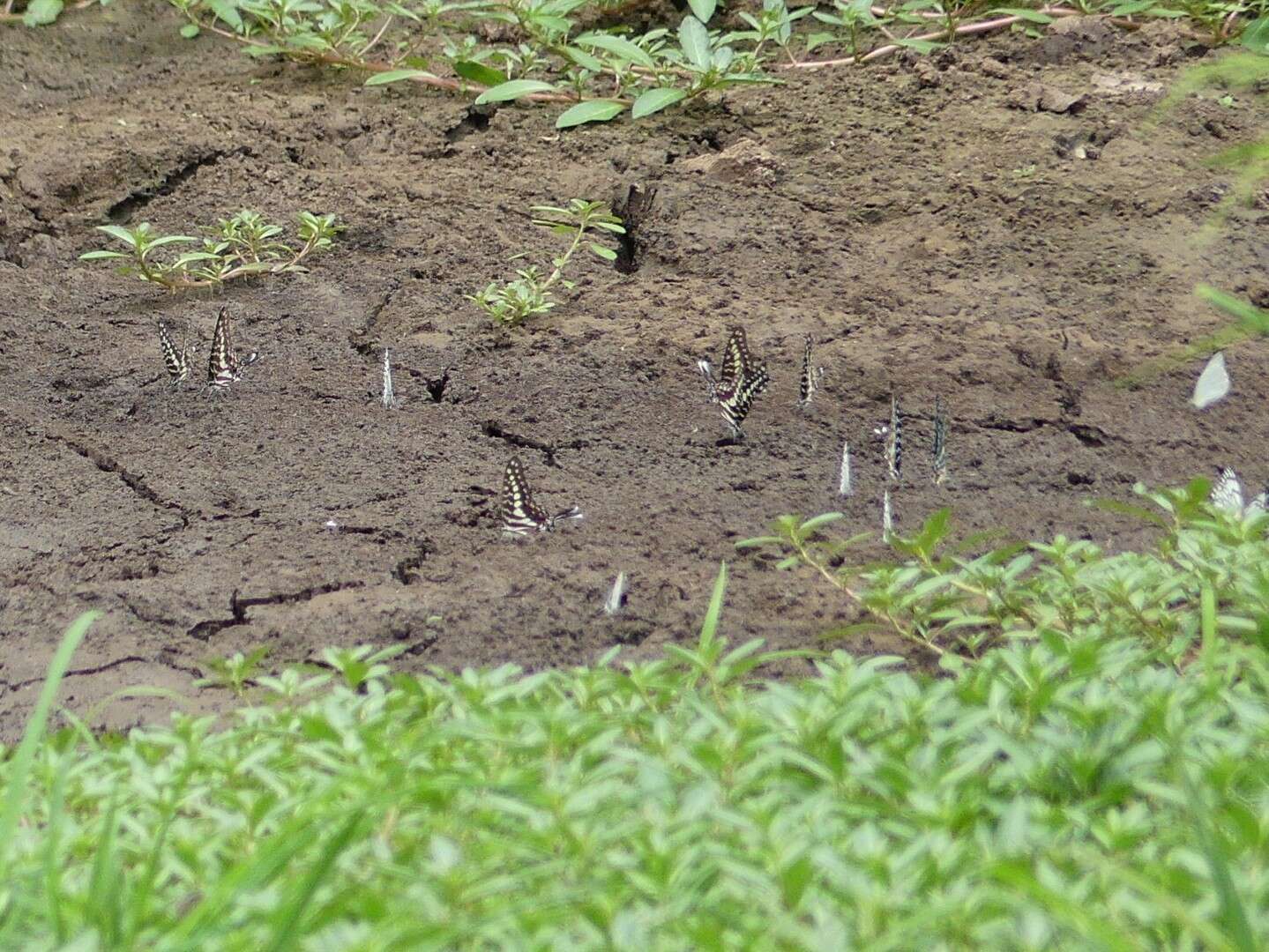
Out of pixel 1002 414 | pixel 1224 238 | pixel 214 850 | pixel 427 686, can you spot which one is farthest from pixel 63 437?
pixel 1224 238

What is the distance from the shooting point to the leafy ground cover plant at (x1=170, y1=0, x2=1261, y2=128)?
15.7 feet

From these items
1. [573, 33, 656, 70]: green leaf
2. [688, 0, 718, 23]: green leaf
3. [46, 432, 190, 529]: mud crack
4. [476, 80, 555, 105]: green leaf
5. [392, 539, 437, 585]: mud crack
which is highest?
[688, 0, 718, 23]: green leaf

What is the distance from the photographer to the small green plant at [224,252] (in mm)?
4168

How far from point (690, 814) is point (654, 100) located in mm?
3537

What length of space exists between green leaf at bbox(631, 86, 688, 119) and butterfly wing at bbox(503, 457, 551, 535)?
6.39ft

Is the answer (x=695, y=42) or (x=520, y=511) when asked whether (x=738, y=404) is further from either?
(x=695, y=42)

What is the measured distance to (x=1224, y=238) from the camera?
399cm

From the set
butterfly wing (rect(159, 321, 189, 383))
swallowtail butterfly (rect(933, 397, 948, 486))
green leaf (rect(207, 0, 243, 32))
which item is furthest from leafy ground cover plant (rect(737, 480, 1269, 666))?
green leaf (rect(207, 0, 243, 32))

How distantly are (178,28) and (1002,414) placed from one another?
412 cm

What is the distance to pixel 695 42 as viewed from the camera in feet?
15.9

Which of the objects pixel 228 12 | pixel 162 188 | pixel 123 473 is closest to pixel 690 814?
pixel 123 473

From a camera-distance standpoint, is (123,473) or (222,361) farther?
(222,361)

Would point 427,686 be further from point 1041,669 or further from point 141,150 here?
point 141,150

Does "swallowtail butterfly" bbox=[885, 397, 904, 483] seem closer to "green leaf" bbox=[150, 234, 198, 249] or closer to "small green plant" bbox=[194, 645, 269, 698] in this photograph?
"small green plant" bbox=[194, 645, 269, 698]
